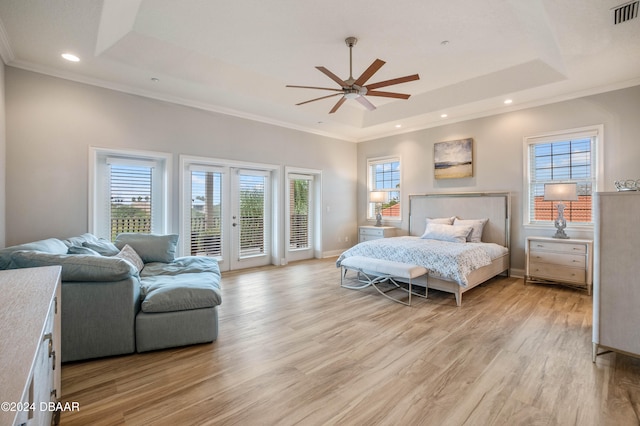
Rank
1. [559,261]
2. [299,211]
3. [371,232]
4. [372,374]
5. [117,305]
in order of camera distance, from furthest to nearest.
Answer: [371,232]
[299,211]
[559,261]
[117,305]
[372,374]

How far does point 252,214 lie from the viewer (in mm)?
5957

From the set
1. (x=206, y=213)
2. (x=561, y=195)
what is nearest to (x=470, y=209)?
(x=561, y=195)

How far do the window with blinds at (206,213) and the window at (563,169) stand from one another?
5383 mm

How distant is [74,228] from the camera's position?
4.03 metres

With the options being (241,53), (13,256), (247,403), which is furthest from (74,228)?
(247,403)

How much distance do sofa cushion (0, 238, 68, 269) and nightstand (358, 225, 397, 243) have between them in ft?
17.6

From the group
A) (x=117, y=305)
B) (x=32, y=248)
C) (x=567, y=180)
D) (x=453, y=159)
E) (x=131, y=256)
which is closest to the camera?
(x=117, y=305)

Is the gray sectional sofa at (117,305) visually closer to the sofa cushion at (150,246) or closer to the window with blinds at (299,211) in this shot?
the sofa cushion at (150,246)

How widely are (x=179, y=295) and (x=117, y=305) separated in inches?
17.9

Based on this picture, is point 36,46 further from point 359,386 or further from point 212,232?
point 359,386

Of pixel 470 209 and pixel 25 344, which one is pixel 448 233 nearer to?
pixel 470 209

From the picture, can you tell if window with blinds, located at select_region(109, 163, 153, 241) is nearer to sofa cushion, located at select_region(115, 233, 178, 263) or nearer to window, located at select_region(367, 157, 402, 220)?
sofa cushion, located at select_region(115, 233, 178, 263)

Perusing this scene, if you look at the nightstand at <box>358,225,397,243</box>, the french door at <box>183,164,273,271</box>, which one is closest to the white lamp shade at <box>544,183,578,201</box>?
the nightstand at <box>358,225,397,243</box>

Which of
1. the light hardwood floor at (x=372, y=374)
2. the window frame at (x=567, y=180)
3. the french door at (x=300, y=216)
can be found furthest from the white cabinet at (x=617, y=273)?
the french door at (x=300, y=216)
